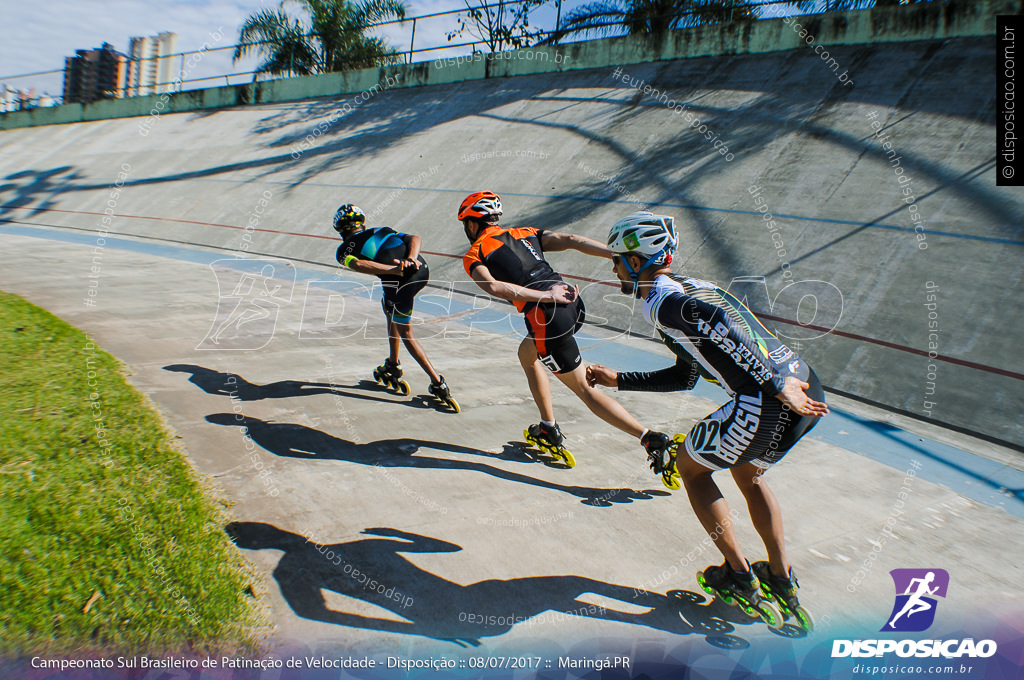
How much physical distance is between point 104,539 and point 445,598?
1613 mm

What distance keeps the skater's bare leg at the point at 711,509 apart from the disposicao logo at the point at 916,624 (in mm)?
558

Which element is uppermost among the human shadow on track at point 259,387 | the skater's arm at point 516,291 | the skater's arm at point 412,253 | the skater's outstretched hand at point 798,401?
the skater's arm at point 412,253

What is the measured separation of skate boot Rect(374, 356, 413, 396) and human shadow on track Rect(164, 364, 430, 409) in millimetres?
72

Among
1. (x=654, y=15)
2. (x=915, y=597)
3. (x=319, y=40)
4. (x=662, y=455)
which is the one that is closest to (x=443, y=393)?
(x=662, y=455)

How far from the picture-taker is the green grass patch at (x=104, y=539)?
2.38 m

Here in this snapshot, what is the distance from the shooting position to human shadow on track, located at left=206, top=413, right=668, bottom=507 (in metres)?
4.00

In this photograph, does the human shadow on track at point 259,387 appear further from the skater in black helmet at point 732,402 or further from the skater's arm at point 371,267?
the skater in black helmet at point 732,402

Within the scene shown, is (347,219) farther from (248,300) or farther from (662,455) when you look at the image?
(248,300)

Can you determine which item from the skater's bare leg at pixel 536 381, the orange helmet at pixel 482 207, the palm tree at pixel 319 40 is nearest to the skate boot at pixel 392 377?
the skater's bare leg at pixel 536 381

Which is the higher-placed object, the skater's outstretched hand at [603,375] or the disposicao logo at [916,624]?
the skater's outstretched hand at [603,375]

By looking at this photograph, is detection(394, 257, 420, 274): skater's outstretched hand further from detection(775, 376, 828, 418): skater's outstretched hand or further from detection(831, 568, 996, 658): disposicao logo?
detection(831, 568, 996, 658): disposicao logo

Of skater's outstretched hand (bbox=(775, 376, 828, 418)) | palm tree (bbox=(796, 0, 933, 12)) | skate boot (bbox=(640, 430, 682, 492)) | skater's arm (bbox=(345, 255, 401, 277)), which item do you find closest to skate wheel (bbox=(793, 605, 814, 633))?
skater's outstretched hand (bbox=(775, 376, 828, 418))

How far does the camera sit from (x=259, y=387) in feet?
18.2

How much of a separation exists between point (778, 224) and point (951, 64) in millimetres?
4507
